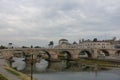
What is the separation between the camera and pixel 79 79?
4756 centimetres

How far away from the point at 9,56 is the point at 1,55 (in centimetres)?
335

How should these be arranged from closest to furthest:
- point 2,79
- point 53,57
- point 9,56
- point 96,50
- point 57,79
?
point 2,79 < point 57,79 < point 9,56 < point 53,57 < point 96,50

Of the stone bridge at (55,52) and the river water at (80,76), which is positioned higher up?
the stone bridge at (55,52)

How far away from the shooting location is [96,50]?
110062 millimetres

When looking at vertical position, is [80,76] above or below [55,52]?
below

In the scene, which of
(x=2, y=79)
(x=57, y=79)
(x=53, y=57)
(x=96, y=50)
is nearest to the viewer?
(x=2, y=79)

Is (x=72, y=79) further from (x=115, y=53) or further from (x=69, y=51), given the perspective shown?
(x=115, y=53)

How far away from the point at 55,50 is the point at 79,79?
187 feet

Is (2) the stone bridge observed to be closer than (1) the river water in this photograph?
No

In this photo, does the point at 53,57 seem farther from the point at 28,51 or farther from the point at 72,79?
the point at 72,79

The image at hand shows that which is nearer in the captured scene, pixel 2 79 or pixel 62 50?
pixel 2 79

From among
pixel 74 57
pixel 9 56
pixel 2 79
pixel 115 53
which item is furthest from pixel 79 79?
pixel 115 53

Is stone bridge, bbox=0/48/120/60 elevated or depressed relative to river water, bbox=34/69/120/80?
elevated

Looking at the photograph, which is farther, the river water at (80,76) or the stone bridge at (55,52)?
the stone bridge at (55,52)
